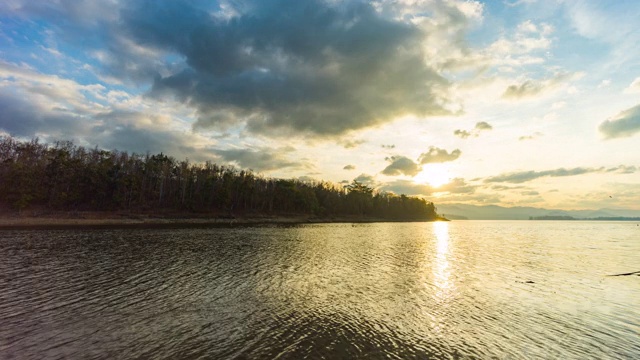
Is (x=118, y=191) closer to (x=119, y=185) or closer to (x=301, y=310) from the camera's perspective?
(x=119, y=185)

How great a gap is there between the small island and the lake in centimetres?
8325

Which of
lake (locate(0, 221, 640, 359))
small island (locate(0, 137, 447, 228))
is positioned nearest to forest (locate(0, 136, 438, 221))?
small island (locate(0, 137, 447, 228))

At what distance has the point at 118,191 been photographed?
4811 inches

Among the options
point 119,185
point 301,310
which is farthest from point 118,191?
point 301,310

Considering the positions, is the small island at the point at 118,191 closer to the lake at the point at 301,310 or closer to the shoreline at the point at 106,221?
the shoreline at the point at 106,221

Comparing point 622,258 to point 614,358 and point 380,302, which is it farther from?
point 380,302

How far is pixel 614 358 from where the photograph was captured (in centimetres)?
1577

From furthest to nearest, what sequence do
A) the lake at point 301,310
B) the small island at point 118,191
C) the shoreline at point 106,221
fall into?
the small island at point 118,191
the shoreline at point 106,221
the lake at point 301,310

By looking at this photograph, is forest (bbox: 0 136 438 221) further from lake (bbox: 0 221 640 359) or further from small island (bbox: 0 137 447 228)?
lake (bbox: 0 221 640 359)

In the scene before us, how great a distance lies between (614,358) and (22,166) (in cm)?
15554

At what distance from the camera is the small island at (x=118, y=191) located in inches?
4050

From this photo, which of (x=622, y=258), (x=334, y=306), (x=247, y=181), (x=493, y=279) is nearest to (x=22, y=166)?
(x=247, y=181)

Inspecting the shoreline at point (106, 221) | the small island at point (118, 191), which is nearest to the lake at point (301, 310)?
the shoreline at point (106, 221)

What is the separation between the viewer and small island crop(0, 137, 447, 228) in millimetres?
102875
